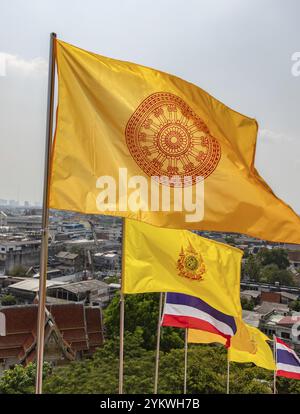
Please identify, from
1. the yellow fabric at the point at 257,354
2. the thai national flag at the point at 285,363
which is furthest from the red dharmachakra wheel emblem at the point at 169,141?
the thai national flag at the point at 285,363

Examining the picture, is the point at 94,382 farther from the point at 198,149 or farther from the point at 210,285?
the point at 198,149

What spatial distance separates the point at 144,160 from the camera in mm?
2926

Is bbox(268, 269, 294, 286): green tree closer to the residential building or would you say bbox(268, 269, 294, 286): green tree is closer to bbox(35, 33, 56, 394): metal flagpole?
the residential building

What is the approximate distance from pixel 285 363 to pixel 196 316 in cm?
363

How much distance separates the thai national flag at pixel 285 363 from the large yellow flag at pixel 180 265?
3867 millimetres

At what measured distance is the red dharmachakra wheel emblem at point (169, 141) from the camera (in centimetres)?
293

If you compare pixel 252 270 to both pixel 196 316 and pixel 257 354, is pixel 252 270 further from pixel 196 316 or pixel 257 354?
pixel 196 316

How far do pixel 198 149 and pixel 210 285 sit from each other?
2348mm

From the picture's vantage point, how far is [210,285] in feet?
15.8

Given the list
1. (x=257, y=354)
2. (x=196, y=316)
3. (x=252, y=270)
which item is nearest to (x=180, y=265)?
(x=196, y=316)

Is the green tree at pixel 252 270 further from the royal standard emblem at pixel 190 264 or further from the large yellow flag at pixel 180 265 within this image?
the royal standard emblem at pixel 190 264

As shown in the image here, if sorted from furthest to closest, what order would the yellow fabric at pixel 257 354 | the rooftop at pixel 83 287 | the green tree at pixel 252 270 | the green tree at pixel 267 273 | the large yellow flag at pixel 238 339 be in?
the green tree at pixel 267 273, the green tree at pixel 252 270, the rooftop at pixel 83 287, the yellow fabric at pixel 257 354, the large yellow flag at pixel 238 339
